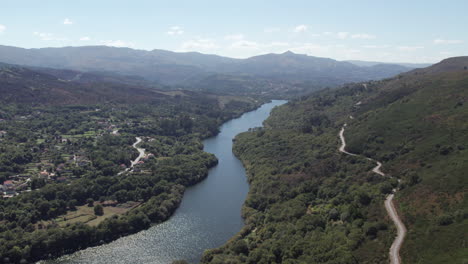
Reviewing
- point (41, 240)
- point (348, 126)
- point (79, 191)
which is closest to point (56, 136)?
point (79, 191)

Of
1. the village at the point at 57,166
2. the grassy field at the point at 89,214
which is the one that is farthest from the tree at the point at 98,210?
the village at the point at 57,166

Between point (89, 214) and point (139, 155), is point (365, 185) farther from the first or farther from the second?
point (139, 155)

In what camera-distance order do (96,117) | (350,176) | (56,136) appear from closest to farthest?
(350,176)
(56,136)
(96,117)

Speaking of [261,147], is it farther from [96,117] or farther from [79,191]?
[96,117]

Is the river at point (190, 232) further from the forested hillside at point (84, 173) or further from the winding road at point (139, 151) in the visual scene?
the winding road at point (139, 151)

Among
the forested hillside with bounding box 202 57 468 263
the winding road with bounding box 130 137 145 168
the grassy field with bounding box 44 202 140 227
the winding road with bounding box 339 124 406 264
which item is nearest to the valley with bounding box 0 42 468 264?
the winding road with bounding box 339 124 406 264

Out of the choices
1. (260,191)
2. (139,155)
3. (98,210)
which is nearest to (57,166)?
(139,155)
